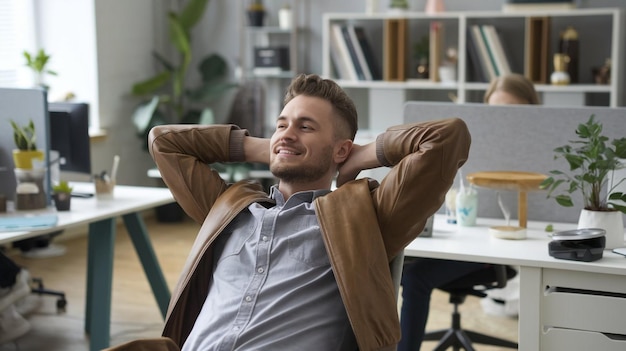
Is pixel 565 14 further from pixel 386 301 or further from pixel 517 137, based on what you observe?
pixel 386 301

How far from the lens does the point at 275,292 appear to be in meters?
1.96

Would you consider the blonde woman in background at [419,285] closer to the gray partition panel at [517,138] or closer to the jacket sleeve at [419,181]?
the gray partition panel at [517,138]

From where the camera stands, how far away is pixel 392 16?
5.30 m

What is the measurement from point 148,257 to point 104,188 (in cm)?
35

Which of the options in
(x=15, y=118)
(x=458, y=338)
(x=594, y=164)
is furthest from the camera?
(x=15, y=118)

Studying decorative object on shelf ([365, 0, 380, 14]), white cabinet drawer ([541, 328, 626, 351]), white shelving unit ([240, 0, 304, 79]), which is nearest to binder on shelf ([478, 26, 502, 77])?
decorative object on shelf ([365, 0, 380, 14])

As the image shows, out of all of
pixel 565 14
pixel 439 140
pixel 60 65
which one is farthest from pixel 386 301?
pixel 60 65

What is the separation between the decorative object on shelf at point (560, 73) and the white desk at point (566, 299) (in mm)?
2690

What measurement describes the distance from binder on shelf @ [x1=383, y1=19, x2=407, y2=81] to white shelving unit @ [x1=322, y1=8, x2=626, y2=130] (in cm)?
5

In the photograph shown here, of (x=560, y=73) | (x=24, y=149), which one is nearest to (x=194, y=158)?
(x=24, y=149)

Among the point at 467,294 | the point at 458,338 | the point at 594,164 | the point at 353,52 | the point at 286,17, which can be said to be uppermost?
the point at 286,17

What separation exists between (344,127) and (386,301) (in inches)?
18.3

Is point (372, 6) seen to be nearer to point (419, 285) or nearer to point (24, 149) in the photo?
point (24, 149)

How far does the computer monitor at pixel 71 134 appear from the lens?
11.7 feet
